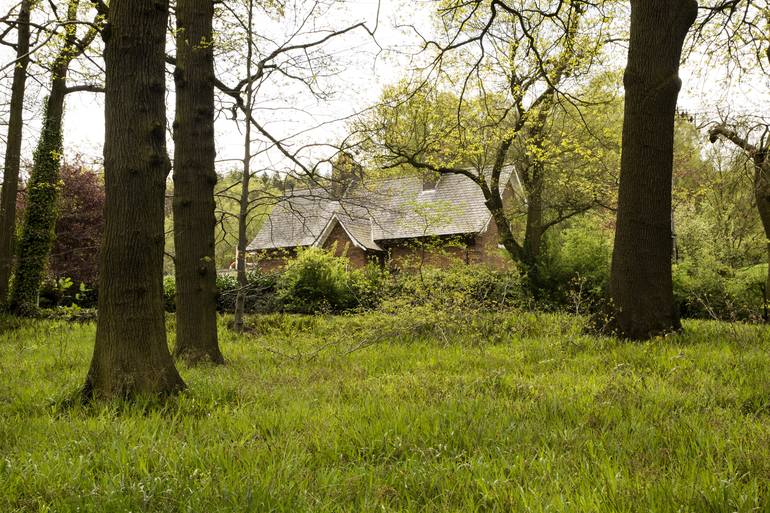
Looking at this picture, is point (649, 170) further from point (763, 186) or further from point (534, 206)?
point (534, 206)

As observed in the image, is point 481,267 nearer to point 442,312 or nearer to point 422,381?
point 442,312

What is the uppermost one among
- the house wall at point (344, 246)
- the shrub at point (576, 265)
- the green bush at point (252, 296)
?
the house wall at point (344, 246)

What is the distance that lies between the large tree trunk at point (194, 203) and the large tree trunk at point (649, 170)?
610 centimetres

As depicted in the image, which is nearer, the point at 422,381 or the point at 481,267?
the point at 422,381

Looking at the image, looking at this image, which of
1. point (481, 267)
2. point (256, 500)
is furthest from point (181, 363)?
point (481, 267)

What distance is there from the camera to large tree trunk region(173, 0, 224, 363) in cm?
850

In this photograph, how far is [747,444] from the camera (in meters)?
3.41

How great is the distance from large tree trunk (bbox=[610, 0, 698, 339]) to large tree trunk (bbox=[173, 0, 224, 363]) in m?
6.10

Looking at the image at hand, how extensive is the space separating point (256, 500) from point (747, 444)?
2827mm

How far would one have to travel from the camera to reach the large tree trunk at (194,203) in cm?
850

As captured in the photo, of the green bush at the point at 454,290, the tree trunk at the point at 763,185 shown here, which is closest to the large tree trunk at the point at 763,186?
the tree trunk at the point at 763,185

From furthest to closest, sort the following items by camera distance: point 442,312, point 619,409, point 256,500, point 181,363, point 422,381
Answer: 1. point 442,312
2. point 181,363
3. point 422,381
4. point 619,409
5. point 256,500

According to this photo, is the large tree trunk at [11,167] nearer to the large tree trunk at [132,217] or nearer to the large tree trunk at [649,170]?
the large tree trunk at [132,217]

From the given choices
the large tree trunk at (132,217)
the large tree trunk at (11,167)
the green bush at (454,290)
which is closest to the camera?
the large tree trunk at (132,217)
